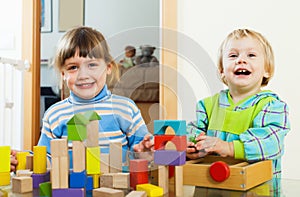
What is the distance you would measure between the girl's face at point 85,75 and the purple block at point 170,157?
30 centimetres

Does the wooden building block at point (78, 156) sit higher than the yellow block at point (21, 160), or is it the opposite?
the wooden building block at point (78, 156)

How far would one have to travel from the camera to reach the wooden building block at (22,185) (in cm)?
72

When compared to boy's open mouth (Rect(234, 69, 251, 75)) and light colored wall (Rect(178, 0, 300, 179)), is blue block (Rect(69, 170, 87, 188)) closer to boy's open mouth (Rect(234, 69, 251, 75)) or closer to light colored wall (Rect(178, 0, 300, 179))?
boy's open mouth (Rect(234, 69, 251, 75))

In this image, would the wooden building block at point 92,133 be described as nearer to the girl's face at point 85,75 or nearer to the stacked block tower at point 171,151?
the stacked block tower at point 171,151

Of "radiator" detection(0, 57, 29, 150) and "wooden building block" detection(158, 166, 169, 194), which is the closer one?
"wooden building block" detection(158, 166, 169, 194)

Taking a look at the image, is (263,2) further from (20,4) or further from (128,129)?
(20,4)

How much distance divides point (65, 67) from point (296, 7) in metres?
1.28

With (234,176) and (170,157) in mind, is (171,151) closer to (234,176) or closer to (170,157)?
(170,157)

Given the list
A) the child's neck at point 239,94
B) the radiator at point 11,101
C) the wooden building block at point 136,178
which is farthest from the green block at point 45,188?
the radiator at point 11,101

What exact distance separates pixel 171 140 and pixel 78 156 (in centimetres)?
14

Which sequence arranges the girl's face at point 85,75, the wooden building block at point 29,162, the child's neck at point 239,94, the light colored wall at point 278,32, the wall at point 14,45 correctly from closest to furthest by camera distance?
1. the wooden building block at point 29,162
2. the girl's face at point 85,75
3. the child's neck at point 239,94
4. the light colored wall at point 278,32
5. the wall at point 14,45

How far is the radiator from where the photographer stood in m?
2.55

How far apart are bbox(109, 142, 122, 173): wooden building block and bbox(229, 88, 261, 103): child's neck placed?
0.44 meters

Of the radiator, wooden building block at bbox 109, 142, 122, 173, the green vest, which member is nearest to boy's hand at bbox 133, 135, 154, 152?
wooden building block at bbox 109, 142, 122, 173
